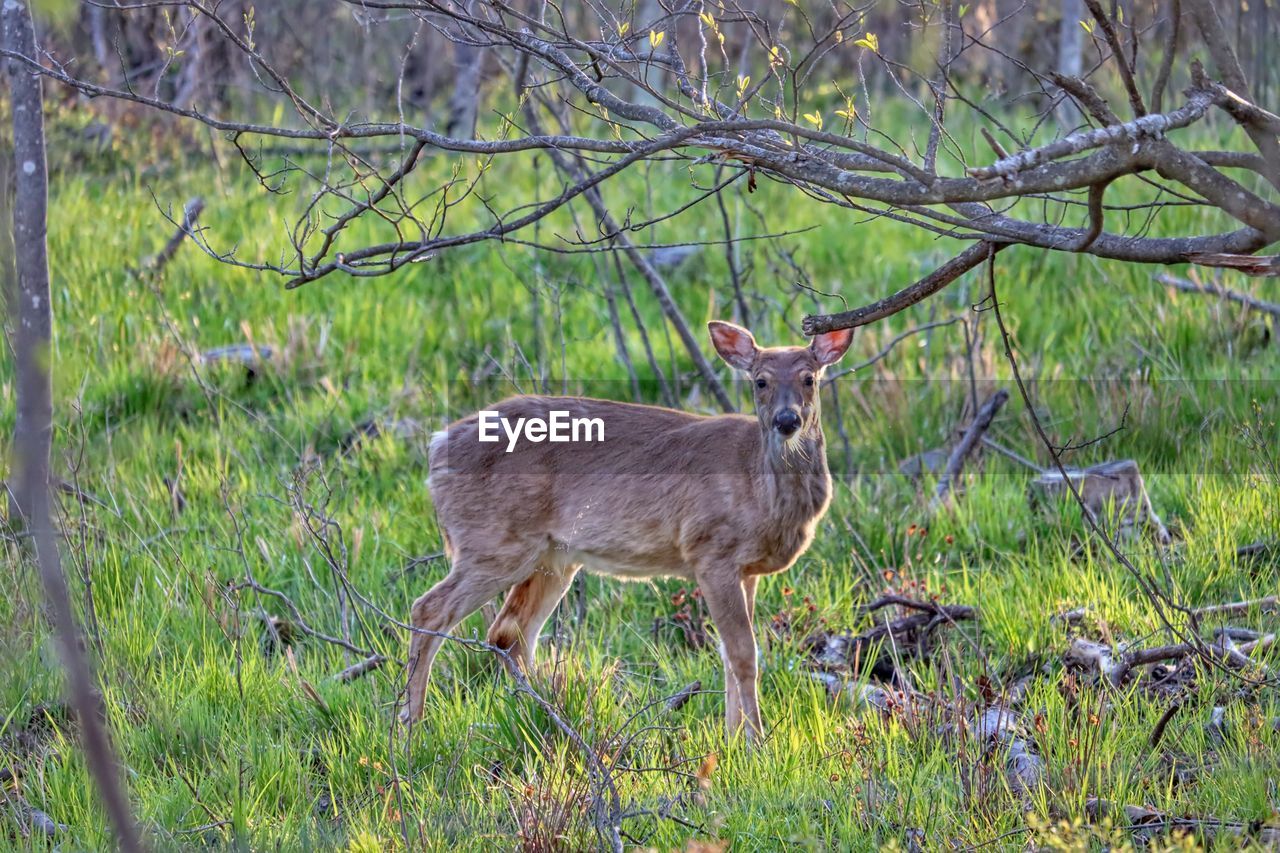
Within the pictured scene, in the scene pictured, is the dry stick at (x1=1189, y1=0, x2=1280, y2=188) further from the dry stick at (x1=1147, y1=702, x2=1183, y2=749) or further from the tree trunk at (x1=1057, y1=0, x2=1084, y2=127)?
the tree trunk at (x1=1057, y1=0, x2=1084, y2=127)

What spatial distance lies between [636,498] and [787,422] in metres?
0.76

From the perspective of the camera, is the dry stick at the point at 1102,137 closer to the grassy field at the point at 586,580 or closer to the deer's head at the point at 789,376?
the grassy field at the point at 586,580

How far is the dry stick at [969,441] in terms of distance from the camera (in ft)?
21.9

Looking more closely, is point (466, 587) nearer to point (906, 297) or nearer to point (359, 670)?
point (359, 670)

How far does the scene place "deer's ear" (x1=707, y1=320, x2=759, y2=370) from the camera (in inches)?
229

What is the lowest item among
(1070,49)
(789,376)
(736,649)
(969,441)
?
(736,649)

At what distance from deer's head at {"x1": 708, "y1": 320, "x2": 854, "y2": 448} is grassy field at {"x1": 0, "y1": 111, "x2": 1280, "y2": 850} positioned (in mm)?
770

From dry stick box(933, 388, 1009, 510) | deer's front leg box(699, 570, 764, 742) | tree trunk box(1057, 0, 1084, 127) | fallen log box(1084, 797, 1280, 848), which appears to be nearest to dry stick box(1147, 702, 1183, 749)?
fallen log box(1084, 797, 1280, 848)

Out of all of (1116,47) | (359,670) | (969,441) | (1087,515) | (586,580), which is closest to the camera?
(1116,47)

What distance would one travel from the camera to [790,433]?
17.4 feet

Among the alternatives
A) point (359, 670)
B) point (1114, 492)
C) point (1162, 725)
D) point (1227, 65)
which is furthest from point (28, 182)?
point (1114, 492)

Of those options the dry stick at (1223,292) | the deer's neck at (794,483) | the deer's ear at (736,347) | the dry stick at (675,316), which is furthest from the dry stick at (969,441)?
the dry stick at (1223,292)

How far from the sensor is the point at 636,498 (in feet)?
18.7

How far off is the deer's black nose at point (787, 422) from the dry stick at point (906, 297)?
4.31 ft
